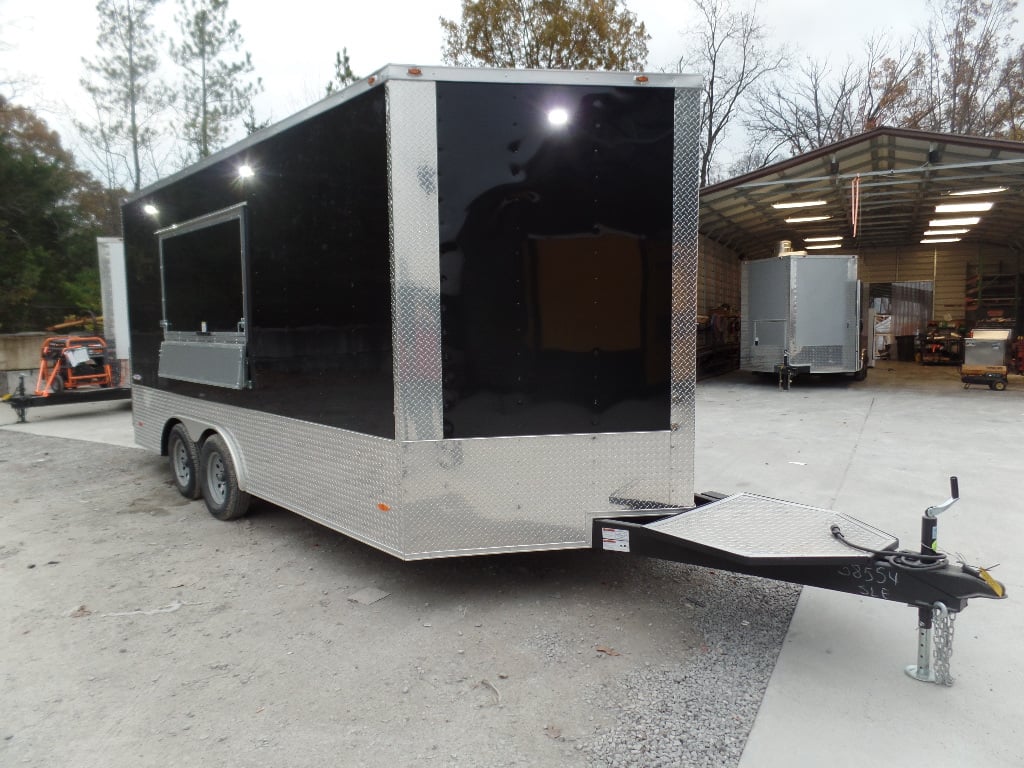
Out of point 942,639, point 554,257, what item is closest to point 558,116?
point 554,257

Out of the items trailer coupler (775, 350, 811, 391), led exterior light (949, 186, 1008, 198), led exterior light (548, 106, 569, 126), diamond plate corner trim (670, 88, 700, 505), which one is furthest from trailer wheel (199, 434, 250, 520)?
led exterior light (949, 186, 1008, 198)

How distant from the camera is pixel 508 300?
353cm

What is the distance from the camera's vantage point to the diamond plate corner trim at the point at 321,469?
361 centimetres

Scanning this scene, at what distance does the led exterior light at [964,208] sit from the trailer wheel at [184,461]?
686 inches

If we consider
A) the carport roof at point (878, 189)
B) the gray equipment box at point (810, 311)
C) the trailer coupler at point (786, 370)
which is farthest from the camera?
the trailer coupler at point (786, 370)

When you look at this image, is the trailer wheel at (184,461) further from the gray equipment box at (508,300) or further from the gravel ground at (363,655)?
the gray equipment box at (508,300)

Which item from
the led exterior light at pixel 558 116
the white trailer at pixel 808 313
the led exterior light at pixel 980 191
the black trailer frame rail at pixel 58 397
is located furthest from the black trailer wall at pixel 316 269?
the led exterior light at pixel 980 191

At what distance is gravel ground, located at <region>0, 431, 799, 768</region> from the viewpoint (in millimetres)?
2580

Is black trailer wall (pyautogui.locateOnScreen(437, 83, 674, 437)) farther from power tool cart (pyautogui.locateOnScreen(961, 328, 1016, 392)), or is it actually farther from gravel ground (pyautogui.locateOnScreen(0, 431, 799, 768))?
power tool cart (pyautogui.locateOnScreen(961, 328, 1016, 392))

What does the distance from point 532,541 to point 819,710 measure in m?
1.55

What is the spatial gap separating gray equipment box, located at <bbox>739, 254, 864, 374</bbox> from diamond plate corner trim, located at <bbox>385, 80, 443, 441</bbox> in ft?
39.0

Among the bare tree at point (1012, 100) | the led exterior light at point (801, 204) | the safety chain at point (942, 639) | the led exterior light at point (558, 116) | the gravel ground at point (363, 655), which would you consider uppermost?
the bare tree at point (1012, 100)

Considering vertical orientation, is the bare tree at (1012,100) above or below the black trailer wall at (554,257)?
above

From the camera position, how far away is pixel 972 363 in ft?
44.3
